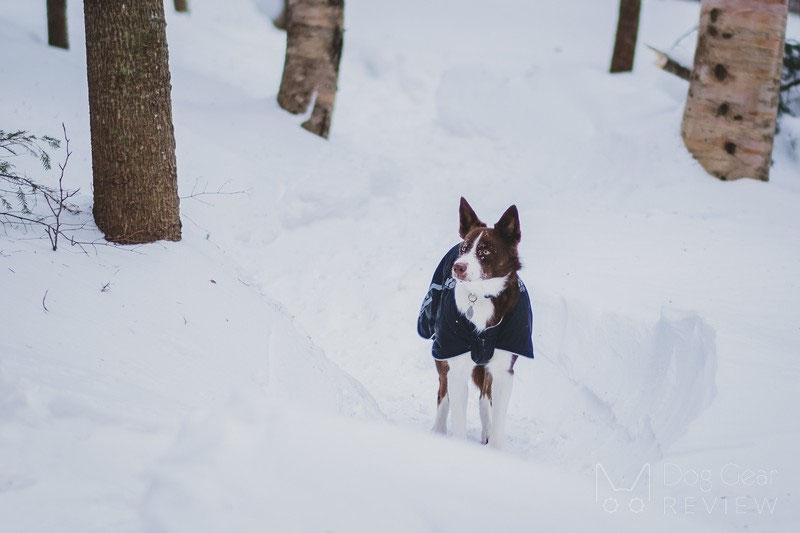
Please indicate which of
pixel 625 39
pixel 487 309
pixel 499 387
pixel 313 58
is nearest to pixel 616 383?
pixel 499 387

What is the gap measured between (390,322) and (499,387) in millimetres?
2531

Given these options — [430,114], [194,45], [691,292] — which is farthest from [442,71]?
[691,292]

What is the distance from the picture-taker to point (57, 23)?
433 inches

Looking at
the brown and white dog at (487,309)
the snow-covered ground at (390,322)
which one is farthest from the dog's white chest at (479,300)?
the snow-covered ground at (390,322)

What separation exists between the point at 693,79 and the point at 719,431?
5552 millimetres

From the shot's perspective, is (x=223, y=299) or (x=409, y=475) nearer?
(x=409, y=475)

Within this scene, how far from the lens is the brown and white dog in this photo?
183 inches

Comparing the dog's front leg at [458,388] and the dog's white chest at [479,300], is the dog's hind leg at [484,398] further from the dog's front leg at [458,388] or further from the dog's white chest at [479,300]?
the dog's white chest at [479,300]

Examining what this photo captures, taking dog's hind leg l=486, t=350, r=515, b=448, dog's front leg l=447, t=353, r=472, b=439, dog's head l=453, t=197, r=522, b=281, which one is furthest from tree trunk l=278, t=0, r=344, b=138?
dog's hind leg l=486, t=350, r=515, b=448

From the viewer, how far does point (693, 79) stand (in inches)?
335

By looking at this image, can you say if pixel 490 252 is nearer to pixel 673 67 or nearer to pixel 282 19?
pixel 673 67

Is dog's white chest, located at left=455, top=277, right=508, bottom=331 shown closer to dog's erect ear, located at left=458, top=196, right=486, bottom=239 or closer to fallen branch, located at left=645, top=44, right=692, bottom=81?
dog's erect ear, located at left=458, top=196, right=486, bottom=239

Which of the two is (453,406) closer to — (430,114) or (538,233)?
(538,233)

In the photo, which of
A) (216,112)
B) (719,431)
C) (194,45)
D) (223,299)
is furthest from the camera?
(194,45)
